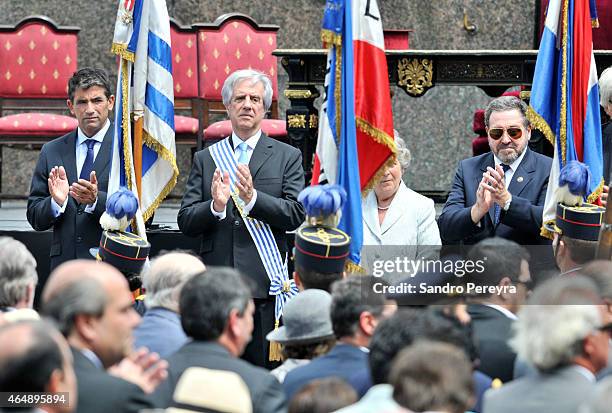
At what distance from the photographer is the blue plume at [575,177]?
Result: 570 cm

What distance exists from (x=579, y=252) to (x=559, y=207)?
25 centimetres

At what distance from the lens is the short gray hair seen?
4.49 m

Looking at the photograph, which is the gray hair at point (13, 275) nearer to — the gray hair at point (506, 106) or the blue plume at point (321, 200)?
the blue plume at point (321, 200)

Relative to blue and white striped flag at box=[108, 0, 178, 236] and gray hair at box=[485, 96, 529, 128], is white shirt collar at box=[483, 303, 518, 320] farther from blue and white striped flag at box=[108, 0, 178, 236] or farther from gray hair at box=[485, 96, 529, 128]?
blue and white striped flag at box=[108, 0, 178, 236]

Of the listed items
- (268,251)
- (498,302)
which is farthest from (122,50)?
(498,302)

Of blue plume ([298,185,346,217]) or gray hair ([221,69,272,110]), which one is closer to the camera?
blue plume ([298,185,346,217])

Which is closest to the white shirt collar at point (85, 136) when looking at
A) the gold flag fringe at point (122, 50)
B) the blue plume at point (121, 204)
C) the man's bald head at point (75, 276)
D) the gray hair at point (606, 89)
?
the gold flag fringe at point (122, 50)

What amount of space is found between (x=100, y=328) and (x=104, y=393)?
0.24 m

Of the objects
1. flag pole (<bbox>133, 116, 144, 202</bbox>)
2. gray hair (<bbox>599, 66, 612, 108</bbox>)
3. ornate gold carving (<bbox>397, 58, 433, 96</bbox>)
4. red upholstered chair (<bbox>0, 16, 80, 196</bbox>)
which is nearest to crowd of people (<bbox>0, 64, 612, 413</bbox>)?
flag pole (<bbox>133, 116, 144, 202</bbox>)

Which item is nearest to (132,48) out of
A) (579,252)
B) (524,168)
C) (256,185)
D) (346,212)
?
(256,185)

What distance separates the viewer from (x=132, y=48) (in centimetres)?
664

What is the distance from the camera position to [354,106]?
5.84 meters

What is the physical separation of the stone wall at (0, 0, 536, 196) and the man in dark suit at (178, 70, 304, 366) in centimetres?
507

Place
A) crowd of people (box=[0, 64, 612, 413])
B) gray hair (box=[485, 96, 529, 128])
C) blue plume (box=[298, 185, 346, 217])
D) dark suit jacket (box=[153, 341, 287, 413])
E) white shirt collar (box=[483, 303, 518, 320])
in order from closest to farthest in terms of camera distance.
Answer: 1. crowd of people (box=[0, 64, 612, 413])
2. dark suit jacket (box=[153, 341, 287, 413])
3. white shirt collar (box=[483, 303, 518, 320])
4. blue plume (box=[298, 185, 346, 217])
5. gray hair (box=[485, 96, 529, 128])
